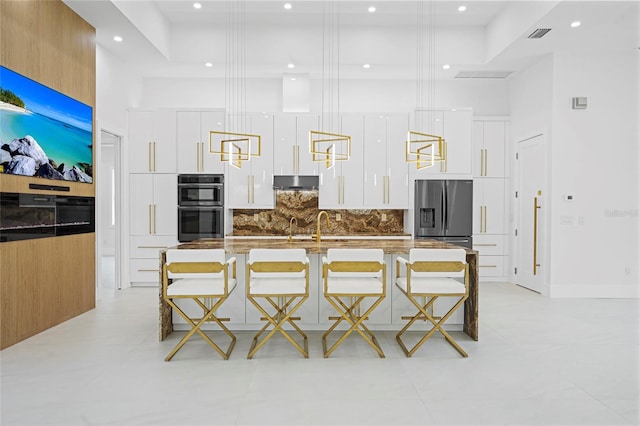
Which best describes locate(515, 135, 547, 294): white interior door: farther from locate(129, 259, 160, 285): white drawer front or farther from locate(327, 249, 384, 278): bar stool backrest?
locate(129, 259, 160, 285): white drawer front

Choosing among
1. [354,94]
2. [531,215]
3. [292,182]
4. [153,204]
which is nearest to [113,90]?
[153,204]

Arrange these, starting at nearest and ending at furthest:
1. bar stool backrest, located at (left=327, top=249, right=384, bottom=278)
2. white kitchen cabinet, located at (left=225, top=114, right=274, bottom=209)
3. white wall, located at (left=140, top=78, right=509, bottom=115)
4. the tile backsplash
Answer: bar stool backrest, located at (left=327, top=249, right=384, bottom=278) < white kitchen cabinet, located at (left=225, top=114, right=274, bottom=209) < the tile backsplash < white wall, located at (left=140, top=78, right=509, bottom=115)

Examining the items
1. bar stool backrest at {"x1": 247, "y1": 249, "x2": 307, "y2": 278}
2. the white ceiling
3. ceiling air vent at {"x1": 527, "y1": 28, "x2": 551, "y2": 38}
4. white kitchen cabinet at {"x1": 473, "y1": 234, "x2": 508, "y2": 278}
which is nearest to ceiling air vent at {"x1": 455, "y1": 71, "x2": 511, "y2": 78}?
the white ceiling

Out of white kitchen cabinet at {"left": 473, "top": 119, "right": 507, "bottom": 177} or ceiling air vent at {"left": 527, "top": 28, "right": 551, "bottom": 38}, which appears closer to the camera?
ceiling air vent at {"left": 527, "top": 28, "right": 551, "bottom": 38}

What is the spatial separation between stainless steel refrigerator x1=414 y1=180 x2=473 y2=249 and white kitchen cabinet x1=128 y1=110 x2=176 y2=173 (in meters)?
3.79

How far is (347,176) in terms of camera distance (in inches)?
253

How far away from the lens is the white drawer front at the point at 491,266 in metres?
6.82

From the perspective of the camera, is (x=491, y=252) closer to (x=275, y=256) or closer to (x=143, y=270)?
(x=275, y=256)

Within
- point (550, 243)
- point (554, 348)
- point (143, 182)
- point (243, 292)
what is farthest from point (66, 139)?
point (550, 243)

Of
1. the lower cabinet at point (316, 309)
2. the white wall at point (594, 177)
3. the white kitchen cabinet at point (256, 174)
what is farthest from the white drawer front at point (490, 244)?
the white kitchen cabinet at point (256, 174)

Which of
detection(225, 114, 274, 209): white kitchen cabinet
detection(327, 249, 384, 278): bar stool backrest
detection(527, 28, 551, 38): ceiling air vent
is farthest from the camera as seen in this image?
detection(225, 114, 274, 209): white kitchen cabinet

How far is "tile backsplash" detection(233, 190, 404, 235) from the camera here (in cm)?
675

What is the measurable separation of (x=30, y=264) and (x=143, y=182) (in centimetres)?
257

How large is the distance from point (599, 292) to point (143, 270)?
21.4 feet
